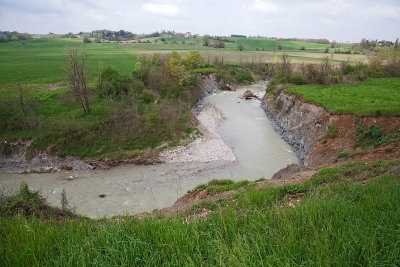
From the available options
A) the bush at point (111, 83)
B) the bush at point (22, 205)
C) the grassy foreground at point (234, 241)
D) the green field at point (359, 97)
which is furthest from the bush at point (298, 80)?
the bush at point (22, 205)

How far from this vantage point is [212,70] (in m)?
65.0

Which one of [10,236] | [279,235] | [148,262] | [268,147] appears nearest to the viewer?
[148,262]

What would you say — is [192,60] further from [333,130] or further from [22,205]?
[22,205]

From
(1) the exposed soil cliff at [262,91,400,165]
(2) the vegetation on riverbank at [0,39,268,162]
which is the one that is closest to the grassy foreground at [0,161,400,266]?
(1) the exposed soil cliff at [262,91,400,165]

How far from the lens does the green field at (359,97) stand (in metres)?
24.5

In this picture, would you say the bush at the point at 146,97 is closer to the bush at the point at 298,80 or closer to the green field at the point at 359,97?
the green field at the point at 359,97

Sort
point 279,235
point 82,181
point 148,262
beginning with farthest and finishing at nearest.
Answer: point 82,181 → point 279,235 → point 148,262

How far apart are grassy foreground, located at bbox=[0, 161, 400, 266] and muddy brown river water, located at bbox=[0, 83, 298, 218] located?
35.8 feet

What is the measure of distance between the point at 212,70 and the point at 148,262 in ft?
209

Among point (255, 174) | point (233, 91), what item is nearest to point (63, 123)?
point (255, 174)

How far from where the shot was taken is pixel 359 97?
1200 inches

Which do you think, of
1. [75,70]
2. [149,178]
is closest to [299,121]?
[149,178]

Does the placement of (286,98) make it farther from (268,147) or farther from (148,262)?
(148,262)

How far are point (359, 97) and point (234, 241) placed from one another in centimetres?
3253
